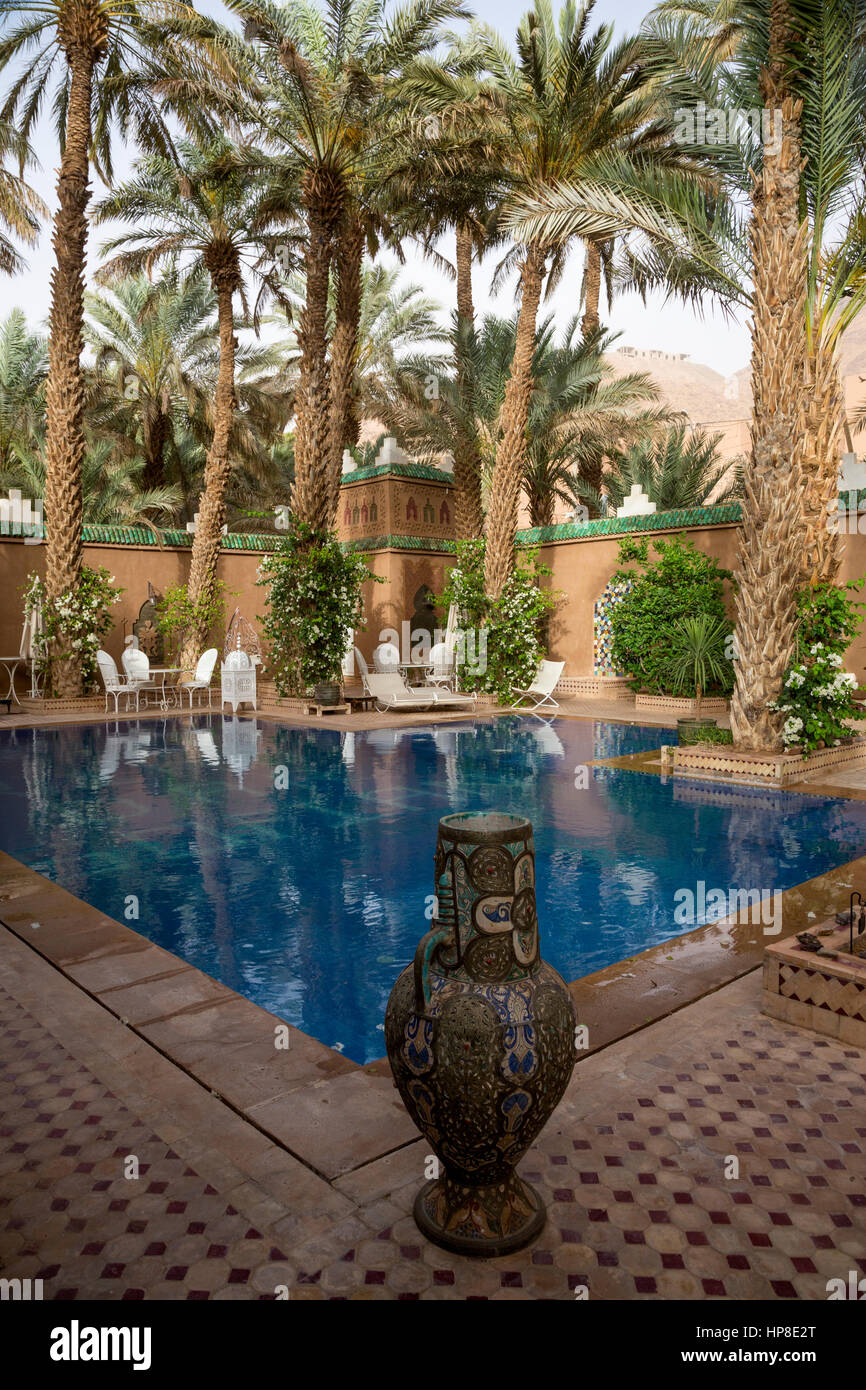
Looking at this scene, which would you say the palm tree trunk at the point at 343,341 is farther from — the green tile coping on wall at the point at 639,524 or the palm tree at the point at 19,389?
the palm tree at the point at 19,389

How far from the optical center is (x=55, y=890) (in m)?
4.98

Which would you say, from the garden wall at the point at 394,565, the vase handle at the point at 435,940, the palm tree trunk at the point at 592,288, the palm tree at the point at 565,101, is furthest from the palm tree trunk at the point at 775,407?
the palm tree trunk at the point at 592,288

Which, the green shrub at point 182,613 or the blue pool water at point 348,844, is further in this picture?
the green shrub at point 182,613

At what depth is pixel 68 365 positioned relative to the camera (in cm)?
1348

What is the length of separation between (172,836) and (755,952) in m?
4.14

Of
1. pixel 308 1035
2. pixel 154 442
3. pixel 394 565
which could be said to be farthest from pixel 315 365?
pixel 308 1035

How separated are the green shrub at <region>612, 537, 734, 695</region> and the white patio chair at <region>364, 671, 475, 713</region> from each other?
10.3 ft

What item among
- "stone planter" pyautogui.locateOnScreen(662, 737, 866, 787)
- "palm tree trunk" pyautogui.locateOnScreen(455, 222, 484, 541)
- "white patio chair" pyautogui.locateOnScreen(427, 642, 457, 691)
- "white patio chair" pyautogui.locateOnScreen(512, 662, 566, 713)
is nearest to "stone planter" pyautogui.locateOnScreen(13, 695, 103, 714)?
"white patio chair" pyautogui.locateOnScreen(427, 642, 457, 691)

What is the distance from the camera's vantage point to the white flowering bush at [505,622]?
14281mm

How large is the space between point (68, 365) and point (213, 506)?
11.9ft

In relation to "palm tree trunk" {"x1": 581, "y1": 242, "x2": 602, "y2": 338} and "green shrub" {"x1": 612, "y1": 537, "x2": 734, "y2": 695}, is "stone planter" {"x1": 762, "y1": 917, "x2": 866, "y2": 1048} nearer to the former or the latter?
"green shrub" {"x1": 612, "y1": 537, "x2": 734, "y2": 695}

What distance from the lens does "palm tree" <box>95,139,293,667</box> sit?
1577 cm

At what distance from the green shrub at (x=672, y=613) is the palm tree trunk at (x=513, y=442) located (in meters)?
2.30
